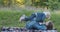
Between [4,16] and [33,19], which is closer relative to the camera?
[33,19]

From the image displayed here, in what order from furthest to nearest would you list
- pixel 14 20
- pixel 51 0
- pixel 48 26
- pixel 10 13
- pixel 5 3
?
1. pixel 5 3
2. pixel 10 13
3. pixel 14 20
4. pixel 51 0
5. pixel 48 26

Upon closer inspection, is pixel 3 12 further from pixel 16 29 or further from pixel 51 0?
pixel 16 29

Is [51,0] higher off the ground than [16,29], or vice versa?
[51,0]

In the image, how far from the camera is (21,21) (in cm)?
489

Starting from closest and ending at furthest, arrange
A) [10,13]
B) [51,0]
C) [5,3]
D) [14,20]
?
[51,0] → [14,20] → [10,13] → [5,3]

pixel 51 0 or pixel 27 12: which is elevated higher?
pixel 51 0

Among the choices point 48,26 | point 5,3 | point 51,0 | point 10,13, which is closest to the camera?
point 48,26

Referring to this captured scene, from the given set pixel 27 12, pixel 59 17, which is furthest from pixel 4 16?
pixel 59 17

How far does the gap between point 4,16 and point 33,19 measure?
2.04 m

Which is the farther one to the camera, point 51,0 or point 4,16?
point 4,16

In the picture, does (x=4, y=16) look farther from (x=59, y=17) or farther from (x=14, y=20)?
(x=59, y=17)

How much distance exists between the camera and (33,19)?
12.0ft

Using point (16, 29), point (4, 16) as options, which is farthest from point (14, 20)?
point (16, 29)

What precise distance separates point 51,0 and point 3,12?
1.69m
